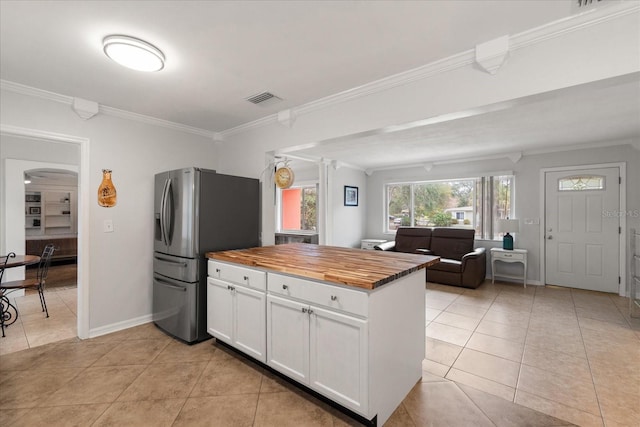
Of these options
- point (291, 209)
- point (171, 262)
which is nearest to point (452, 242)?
point (291, 209)

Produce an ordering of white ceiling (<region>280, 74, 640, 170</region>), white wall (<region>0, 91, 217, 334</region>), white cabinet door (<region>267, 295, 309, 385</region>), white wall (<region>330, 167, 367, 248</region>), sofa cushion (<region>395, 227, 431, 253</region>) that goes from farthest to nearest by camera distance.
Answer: white wall (<region>330, 167, 367, 248</region>) → sofa cushion (<region>395, 227, 431, 253</region>) → white wall (<region>0, 91, 217, 334</region>) → white ceiling (<region>280, 74, 640, 170</region>) → white cabinet door (<region>267, 295, 309, 385</region>)

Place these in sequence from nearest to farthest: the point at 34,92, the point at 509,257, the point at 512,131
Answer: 1. the point at 34,92
2. the point at 512,131
3. the point at 509,257

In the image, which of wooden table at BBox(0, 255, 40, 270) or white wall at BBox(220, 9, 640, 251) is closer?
white wall at BBox(220, 9, 640, 251)

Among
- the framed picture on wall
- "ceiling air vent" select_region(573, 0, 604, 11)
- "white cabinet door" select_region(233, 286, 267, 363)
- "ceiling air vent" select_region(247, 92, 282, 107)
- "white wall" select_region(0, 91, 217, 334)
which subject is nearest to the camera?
"ceiling air vent" select_region(573, 0, 604, 11)

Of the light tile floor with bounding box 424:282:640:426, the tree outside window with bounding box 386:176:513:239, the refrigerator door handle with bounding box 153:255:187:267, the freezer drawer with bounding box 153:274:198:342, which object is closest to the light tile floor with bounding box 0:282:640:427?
the light tile floor with bounding box 424:282:640:426

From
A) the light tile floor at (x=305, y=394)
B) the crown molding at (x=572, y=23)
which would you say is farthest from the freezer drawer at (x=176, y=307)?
the crown molding at (x=572, y=23)

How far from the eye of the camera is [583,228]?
4734 millimetres

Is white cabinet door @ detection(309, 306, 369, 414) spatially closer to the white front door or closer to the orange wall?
the white front door

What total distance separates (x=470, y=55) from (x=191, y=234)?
2.74m

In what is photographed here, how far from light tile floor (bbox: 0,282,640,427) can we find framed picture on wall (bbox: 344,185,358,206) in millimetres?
3738

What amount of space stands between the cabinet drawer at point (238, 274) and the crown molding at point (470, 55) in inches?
66.7

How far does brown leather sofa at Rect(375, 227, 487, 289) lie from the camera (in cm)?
491

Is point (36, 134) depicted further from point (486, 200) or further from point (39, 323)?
point (486, 200)

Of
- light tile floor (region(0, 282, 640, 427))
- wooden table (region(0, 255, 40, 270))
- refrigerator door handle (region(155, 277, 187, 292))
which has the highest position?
wooden table (region(0, 255, 40, 270))
